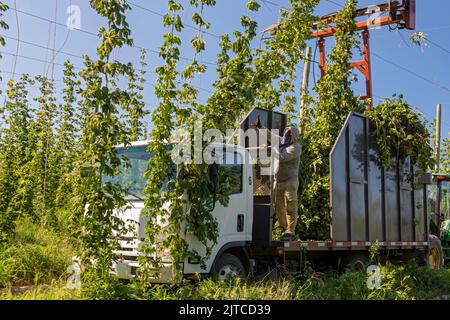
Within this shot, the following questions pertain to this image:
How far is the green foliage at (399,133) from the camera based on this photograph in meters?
9.62

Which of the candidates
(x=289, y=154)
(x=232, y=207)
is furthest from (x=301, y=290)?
(x=289, y=154)

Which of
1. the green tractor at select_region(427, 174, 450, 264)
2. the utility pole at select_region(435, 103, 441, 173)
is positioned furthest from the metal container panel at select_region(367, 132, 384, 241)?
the utility pole at select_region(435, 103, 441, 173)

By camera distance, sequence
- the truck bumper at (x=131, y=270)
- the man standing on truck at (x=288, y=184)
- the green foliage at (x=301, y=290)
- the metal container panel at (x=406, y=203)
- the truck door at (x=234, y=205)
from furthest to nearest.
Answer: the metal container panel at (x=406, y=203) → the man standing on truck at (x=288, y=184) → the truck door at (x=234, y=205) → the truck bumper at (x=131, y=270) → the green foliage at (x=301, y=290)

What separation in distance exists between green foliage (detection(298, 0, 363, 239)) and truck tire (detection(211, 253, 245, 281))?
2.59m

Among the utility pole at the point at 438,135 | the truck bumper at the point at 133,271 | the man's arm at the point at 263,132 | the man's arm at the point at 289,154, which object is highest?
the utility pole at the point at 438,135

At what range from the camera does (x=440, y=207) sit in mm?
13891

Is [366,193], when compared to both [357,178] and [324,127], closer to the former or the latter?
[357,178]

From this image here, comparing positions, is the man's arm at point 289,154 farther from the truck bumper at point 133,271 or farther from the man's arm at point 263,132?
the truck bumper at point 133,271

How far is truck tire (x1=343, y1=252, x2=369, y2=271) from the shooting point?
8.86 meters

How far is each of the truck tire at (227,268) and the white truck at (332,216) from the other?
0.01m

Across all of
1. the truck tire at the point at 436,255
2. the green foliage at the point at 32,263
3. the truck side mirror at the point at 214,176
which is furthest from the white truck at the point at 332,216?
the green foliage at the point at 32,263

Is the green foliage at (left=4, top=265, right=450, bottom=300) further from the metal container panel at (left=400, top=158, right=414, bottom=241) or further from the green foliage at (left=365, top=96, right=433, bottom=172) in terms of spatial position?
the green foliage at (left=365, top=96, right=433, bottom=172)
